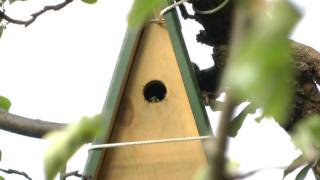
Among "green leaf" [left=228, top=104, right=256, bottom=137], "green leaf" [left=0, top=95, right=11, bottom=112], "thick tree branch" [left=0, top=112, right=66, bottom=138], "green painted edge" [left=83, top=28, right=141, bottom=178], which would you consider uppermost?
"green painted edge" [left=83, top=28, right=141, bottom=178]

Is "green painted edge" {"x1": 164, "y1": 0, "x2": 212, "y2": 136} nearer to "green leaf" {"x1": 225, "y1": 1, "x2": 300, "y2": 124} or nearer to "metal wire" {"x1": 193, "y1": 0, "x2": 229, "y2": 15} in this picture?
"metal wire" {"x1": 193, "y1": 0, "x2": 229, "y2": 15}

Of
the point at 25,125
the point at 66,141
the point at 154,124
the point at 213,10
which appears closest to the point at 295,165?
the point at 66,141

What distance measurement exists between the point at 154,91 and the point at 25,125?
30 cm

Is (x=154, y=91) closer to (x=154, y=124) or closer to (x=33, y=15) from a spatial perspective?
(x=154, y=124)

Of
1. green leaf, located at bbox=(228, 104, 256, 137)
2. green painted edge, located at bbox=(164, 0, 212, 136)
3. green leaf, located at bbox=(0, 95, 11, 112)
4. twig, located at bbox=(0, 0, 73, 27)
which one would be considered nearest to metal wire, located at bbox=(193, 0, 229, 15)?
green painted edge, located at bbox=(164, 0, 212, 136)

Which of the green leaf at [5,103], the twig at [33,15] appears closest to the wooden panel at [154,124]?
the twig at [33,15]

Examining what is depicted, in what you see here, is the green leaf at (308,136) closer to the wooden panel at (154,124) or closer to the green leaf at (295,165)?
the green leaf at (295,165)

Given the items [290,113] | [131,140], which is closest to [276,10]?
[131,140]

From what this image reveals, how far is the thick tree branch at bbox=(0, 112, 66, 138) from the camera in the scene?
4.07ft

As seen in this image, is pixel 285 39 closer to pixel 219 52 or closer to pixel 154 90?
pixel 154 90

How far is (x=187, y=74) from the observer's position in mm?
1108

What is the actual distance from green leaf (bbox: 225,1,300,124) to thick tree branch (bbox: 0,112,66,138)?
40.7 inches

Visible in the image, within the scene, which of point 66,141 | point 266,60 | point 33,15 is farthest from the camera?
point 33,15

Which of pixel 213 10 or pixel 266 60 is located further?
pixel 213 10
